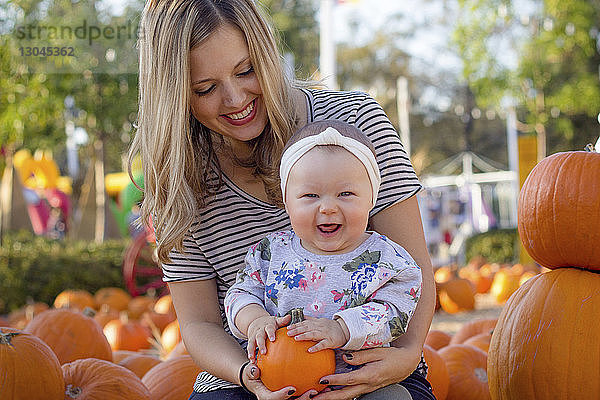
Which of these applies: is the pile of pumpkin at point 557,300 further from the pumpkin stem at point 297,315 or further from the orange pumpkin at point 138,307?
the orange pumpkin at point 138,307

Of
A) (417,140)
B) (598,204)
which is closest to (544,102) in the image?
(598,204)

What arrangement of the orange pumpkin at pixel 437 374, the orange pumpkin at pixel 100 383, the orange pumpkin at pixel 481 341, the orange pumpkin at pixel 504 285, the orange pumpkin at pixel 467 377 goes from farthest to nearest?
1. the orange pumpkin at pixel 504 285
2. the orange pumpkin at pixel 481 341
3. the orange pumpkin at pixel 467 377
4. the orange pumpkin at pixel 437 374
5. the orange pumpkin at pixel 100 383

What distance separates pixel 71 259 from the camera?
29.0 ft

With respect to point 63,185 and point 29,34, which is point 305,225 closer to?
point 29,34

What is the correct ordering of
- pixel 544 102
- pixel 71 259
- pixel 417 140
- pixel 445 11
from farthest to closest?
1. pixel 417 140
2. pixel 445 11
3. pixel 544 102
4. pixel 71 259

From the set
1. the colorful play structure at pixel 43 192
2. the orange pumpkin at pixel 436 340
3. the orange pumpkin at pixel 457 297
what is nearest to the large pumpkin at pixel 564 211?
the orange pumpkin at pixel 436 340

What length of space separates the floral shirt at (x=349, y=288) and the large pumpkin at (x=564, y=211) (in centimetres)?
77

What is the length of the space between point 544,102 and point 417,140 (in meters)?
24.8

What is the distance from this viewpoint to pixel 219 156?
8.39 feet

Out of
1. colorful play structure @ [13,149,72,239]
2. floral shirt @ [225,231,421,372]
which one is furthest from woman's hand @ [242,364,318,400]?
colorful play structure @ [13,149,72,239]

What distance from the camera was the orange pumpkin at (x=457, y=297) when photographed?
8.42m

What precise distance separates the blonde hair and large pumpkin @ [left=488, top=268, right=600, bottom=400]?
0.93 metres

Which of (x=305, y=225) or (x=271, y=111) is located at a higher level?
(x=271, y=111)

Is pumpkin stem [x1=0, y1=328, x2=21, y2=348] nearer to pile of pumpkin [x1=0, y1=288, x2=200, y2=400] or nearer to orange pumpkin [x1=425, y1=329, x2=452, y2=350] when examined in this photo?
pile of pumpkin [x1=0, y1=288, x2=200, y2=400]
